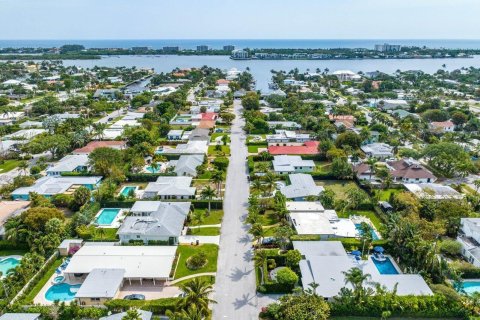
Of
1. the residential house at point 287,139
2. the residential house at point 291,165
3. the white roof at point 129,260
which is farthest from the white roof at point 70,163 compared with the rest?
the residential house at point 287,139

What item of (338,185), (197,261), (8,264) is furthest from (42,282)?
(338,185)

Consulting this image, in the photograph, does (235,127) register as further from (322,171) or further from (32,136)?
(32,136)

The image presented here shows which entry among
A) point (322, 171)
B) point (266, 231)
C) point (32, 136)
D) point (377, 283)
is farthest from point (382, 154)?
point (32, 136)

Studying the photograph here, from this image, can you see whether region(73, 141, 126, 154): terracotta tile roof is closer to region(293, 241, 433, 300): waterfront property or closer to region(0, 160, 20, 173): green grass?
region(0, 160, 20, 173): green grass

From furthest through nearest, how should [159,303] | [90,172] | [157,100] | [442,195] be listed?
1. [157,100]
2. [90,172]
3. [442,195]
4. [159,303]

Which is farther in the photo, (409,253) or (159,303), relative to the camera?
(409,253)

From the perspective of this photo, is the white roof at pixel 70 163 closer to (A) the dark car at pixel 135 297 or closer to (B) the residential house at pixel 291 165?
(B) the residential house at pixel 291 165

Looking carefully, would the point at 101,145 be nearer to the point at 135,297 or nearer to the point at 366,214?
the point at 135,297
